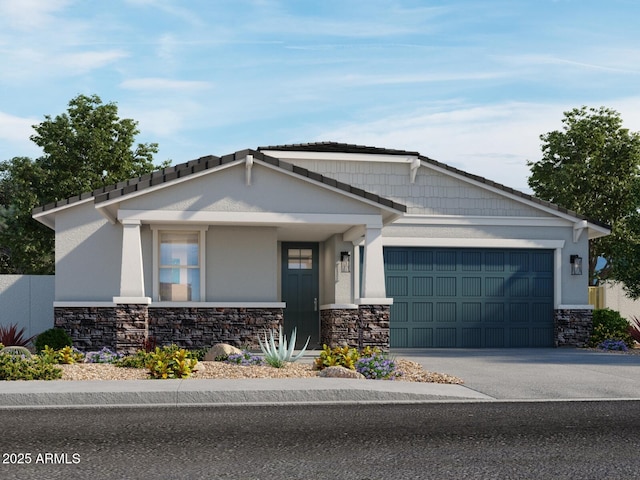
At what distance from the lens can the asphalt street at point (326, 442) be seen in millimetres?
7148

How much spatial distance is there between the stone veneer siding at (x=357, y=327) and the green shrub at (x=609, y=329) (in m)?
6.63

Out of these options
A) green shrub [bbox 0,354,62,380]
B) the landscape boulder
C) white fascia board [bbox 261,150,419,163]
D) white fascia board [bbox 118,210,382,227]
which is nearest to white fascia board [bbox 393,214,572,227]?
white fascia board [bbox 261,150,419,163]

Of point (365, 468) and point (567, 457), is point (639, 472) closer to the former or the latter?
point (567, 457)

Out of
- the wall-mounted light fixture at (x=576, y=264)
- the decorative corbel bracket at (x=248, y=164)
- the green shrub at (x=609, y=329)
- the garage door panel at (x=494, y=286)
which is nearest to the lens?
the decorative corbel bracket at (x=248, y=164)

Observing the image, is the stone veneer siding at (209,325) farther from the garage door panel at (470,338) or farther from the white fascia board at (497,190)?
the white fascia board at (497,190)

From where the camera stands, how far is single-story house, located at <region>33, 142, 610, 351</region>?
58.7ft

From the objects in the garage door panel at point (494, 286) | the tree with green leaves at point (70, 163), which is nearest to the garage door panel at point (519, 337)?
the garage door panel at point (494, 286)

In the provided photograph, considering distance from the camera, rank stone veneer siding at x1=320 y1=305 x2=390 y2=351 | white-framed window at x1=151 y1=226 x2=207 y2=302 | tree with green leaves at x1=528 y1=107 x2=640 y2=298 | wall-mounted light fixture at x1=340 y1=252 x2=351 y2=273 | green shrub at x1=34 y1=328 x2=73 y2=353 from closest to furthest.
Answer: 1. stone veneer siding at x1=320 y1=305 x2=390 y2=351
2. green shrub at x1=34 y1=328 x2=73 y2=353
3. white-framed window at x1=151 y1=226 x2=207 y2=302
4. wall-mounted light fixture at x1=340 y1=252 x2=351 y2=273
5. tree with green leaves at x1=528 y1=107 x2=640 y2=298

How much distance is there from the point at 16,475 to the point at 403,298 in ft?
50.4

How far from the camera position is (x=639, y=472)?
23.3ft

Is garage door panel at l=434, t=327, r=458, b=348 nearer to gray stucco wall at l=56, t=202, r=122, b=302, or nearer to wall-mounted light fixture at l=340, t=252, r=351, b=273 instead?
wall-mounted light fixture at l=340, t=252, r=351, b=273

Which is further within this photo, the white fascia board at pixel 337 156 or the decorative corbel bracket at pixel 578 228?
the white fascia board at pixel 337 156

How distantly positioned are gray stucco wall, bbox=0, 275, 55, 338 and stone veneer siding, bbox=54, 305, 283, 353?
3.29 metres

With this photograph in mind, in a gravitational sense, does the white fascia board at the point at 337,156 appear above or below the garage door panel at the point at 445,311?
above
